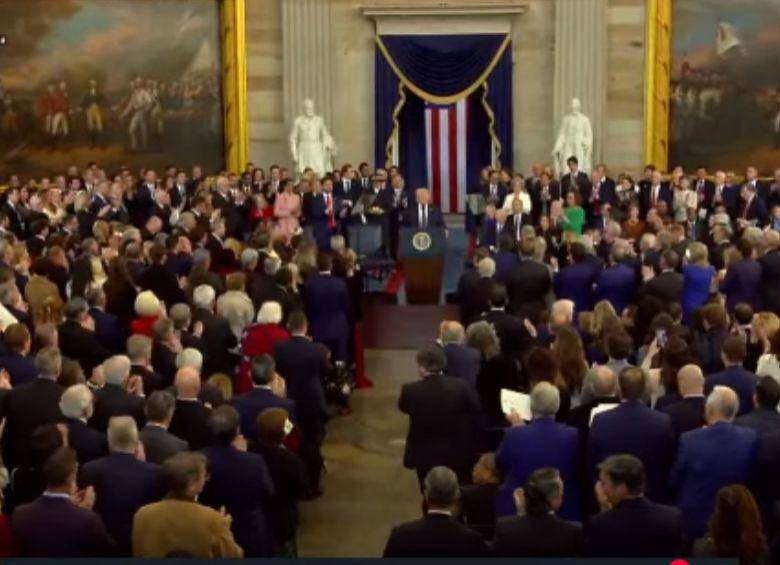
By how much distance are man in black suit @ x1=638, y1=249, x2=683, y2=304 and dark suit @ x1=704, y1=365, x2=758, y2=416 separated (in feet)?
11.1

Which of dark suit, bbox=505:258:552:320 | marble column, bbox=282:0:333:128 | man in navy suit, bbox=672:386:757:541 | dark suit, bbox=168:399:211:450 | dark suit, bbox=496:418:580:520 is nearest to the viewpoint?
man in navy suit, bbox=672:386:757:541

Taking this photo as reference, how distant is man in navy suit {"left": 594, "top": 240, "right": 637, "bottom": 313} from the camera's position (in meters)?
12.5

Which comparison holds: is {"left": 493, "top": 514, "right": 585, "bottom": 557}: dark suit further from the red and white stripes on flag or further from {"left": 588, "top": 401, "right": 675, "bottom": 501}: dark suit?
the red and white stripes on flag

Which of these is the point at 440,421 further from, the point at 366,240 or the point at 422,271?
the point at 366,240

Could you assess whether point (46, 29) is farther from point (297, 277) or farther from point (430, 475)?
point (430, 475)

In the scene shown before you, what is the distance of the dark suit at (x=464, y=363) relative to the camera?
9.15 metres

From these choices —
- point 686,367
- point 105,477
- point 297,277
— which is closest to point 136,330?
point 297,277

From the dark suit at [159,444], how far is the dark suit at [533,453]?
174 cm

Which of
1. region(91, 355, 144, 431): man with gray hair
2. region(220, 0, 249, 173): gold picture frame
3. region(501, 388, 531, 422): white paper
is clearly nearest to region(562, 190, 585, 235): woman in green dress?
region(220, 0, 249, 173): gold picture frame

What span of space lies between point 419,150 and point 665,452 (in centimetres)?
1659

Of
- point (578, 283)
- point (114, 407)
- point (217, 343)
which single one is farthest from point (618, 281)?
point (114, 407)

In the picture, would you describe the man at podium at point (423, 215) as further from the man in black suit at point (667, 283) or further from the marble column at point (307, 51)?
the man in black suit at point (667, 283)

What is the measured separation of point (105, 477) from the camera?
22.3 ft

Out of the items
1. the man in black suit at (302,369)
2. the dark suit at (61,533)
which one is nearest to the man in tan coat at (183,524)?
the dark suit at (61,533)
